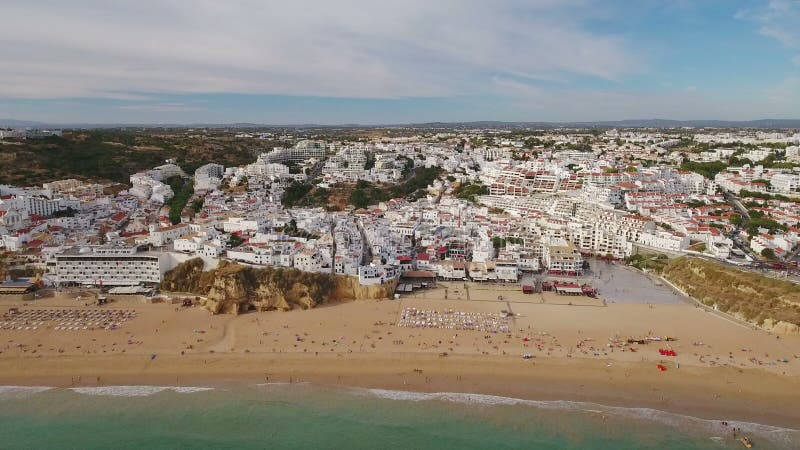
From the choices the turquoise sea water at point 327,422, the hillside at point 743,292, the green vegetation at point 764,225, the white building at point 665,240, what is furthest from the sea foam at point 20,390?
the green vegetation at point 764,225

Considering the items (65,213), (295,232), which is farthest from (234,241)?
(65,213)

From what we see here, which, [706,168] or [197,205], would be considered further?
[706,168]

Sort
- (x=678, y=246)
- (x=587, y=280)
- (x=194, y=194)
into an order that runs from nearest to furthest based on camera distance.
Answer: (x=587, y=280) < (x=678, y=246) < (x=194, y=194)

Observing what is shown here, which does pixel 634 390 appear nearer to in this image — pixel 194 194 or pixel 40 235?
pixel 40 235

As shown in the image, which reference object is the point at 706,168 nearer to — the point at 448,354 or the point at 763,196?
the point at 763,196

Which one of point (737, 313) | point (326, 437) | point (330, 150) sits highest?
point (330, 150)

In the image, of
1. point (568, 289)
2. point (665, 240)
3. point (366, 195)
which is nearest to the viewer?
point (568, 289)

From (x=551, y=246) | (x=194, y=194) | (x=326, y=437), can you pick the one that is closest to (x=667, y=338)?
(x=551, y=246)
